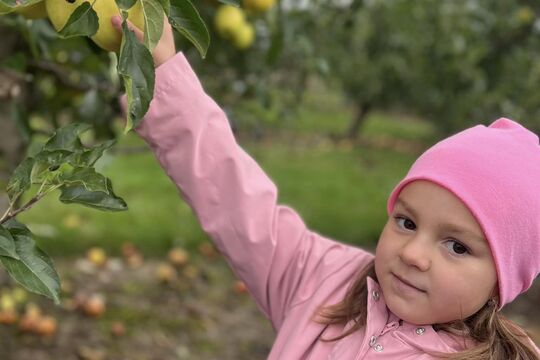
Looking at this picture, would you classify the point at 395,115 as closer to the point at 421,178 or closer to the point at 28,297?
the point at 28,297

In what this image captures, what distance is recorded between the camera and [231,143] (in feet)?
4.07

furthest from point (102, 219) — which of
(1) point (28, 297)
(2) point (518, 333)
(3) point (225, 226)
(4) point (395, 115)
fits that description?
(4) point (395, 115)

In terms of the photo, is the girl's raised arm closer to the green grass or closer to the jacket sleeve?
the jacket sleeve

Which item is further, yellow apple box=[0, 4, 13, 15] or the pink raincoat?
the pink raincoat

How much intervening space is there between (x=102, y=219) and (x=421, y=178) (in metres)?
3.02

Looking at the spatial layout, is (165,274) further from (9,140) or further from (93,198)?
(93,198)

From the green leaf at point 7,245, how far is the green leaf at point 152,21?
0.28 m

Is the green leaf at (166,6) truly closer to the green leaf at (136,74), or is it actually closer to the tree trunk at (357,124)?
the green leaf at (136,74)

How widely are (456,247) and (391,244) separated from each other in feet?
0.29

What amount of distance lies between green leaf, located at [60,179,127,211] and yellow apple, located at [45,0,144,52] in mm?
203

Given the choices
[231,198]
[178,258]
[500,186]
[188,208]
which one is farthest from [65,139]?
[188,208]

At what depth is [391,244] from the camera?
1073 millimetres

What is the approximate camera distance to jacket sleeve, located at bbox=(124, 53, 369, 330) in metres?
1.18

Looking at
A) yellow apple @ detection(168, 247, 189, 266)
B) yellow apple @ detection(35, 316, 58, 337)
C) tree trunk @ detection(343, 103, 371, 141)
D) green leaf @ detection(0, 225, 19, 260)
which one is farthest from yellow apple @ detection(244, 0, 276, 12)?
tree trunk @ detection(343, 103, 371, 141)
